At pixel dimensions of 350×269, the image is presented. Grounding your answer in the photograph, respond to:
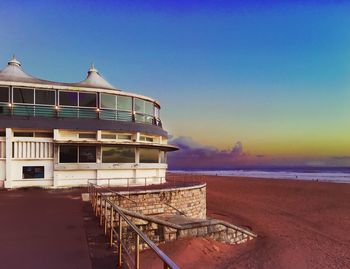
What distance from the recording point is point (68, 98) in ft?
60.4

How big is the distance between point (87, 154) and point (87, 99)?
3.79m

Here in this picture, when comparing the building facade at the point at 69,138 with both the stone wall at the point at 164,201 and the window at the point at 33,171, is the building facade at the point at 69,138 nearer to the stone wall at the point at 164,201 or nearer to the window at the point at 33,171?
the window at the point at 33,171

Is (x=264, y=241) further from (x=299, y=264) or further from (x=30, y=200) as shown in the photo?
(x=30, y=200)

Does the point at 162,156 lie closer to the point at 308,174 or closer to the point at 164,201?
the point at 164,201

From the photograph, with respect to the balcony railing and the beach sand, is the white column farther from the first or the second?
the beach sand

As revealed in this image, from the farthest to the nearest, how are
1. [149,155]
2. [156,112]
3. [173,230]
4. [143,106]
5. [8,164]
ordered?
[156,112] < [143,106] < [149,155] < [8,164] < [173,230]

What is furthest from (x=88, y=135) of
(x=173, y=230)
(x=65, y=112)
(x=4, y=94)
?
(x=173, y=230)

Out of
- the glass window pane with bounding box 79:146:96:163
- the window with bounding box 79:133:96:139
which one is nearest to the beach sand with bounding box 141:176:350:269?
the glass window pane with bounding box 79:146:96:163

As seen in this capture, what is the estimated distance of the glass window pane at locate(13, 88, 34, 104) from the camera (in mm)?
17578

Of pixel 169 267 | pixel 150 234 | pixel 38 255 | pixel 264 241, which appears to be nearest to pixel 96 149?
pixel 150 234

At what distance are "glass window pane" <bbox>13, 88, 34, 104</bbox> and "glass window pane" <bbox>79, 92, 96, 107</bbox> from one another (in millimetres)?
2962

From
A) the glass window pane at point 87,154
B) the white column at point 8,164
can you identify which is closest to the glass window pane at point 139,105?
the glass window pane at point 87,154

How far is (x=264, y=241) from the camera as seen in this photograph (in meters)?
14.8

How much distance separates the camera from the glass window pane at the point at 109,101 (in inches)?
752
